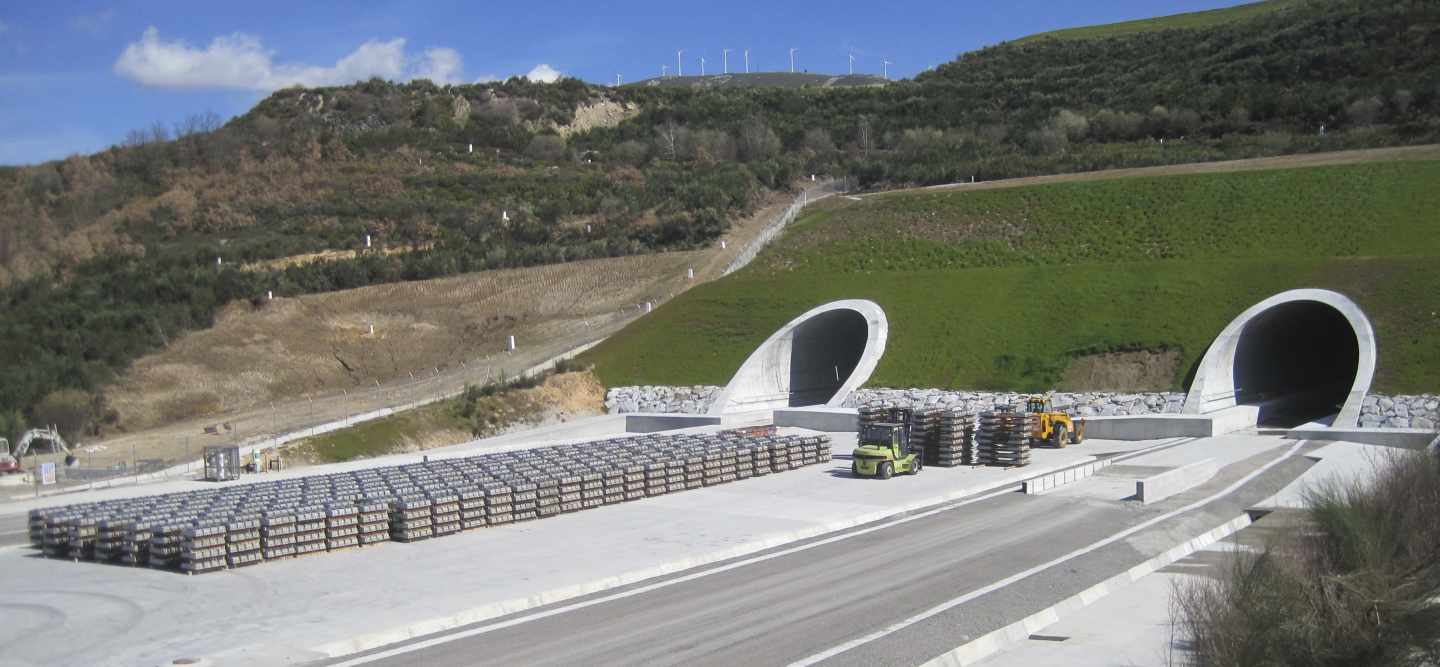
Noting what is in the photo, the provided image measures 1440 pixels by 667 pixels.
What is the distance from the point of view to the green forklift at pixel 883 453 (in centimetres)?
2754

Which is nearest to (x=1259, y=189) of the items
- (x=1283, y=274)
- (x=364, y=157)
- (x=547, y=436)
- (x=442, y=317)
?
(x=1283, y=274)

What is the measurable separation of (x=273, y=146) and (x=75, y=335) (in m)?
48.8

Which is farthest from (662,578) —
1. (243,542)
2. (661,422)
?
(661,422)

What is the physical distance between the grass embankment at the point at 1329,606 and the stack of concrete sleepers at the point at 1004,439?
1500 cm

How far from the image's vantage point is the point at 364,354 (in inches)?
1886

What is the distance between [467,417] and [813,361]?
43.8 feet

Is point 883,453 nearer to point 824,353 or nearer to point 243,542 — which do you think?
point 243,542

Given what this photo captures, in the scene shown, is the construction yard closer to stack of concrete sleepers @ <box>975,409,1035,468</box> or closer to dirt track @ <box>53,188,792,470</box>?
stack of concrete sleepers @ <box>975,409,1035,468</box>

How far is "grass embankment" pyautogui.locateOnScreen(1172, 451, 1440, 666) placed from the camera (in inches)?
407

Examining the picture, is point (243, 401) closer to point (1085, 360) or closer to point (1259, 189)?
point (1085, 360)

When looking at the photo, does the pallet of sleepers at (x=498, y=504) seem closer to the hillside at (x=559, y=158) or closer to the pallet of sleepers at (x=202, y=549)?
the pallet of sleepers at (x=202, y=549)

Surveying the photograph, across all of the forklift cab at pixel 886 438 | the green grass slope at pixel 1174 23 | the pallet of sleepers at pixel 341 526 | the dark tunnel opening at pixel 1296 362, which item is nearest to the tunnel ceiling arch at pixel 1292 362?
the dark tunnel opening at pixel 1296 362

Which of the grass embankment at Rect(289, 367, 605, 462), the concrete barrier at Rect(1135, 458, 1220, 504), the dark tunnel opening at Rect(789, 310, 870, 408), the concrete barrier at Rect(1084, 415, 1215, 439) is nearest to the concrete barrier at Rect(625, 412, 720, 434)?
the grass embankment at Rect(289, 367, 605, 462)

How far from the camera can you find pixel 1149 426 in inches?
1319
